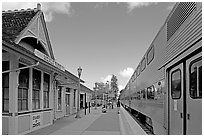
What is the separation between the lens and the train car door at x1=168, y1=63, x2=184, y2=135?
15.8ft

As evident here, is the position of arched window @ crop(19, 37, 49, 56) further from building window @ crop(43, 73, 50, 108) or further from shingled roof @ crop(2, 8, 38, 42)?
building window @ crop(43, 73, 50, 108)

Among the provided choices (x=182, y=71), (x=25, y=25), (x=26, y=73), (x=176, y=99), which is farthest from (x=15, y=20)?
(x=182, y=71)

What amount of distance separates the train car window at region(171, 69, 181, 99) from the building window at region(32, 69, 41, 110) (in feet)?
23.4

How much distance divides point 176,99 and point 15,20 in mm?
8291

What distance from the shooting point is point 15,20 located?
11.4m

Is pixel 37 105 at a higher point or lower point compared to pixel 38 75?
lower

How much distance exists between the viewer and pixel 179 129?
192 inches

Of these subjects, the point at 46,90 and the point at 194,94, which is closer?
the point at 194,94

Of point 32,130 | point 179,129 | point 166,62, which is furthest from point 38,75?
point 179,129

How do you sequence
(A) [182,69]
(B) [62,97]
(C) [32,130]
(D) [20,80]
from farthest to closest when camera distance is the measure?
1. (B) [62,97]
2. (C) [32,130]
3. (D) [20,80]
4. (A) [182,69]

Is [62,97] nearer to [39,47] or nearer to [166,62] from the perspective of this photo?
[39,47]

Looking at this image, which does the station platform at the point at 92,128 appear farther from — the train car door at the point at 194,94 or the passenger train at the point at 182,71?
the train car door at the point at 194,94

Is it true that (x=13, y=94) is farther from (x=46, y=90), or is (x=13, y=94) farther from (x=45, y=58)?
(x=46, y=90)

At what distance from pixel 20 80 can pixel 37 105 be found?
212 centimetres
